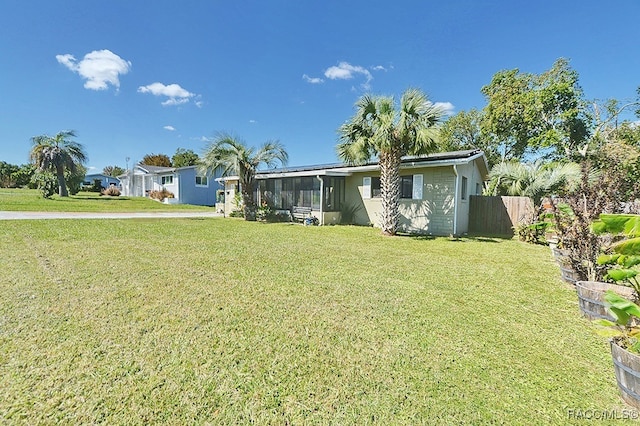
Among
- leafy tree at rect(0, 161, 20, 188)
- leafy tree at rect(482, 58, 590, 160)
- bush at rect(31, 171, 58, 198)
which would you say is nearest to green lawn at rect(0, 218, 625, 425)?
leafy tree at rect(482, 58, 590, 160)

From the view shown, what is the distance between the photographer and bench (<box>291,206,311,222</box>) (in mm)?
16438

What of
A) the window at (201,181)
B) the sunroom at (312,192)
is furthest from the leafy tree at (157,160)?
the sunroom at (312,192)

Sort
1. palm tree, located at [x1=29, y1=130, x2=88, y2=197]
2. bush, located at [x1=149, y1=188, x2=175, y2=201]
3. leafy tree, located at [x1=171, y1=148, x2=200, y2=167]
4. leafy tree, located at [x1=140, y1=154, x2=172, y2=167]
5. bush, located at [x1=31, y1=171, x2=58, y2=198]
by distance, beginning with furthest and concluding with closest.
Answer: leafy tree, located at [x1=140, y1=154, x2=172, y2=167]
leafy tree, located at [x1=171, y1=148, x2=200, y2=167]
bush, located at [x1=149, y1=188, x2=175, y2=201]
palm tree, located at [x1=29, y1=130, x2=88, y2=197]
bush, located at [x1=31, y1=171, x2=58, y2=198]

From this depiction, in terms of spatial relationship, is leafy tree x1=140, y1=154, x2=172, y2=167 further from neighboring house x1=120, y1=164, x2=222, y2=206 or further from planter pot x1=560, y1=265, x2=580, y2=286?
planter pot x1=560, y1=265, x2=580, y2=286

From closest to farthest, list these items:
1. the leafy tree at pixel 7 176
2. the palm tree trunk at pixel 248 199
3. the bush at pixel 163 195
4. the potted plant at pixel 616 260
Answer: the potted plant at pixel 616 260
the palm tree trunk at pixel 248 199
the bush at pixel 163 195
the leafy tree at pixel 7 176

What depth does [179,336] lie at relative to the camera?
11.0ft

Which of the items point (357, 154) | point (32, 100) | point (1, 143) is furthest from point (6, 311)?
point (1, 143)

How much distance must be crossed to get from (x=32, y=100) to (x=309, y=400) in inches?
1212

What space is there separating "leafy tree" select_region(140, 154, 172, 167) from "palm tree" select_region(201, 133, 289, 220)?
48008 millimetres

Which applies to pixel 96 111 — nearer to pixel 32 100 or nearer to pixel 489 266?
pixel 32 100

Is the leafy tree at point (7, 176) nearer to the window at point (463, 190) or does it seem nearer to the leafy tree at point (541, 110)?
the window at point (463, 190)

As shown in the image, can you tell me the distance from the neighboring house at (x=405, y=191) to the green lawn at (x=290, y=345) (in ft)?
20.1

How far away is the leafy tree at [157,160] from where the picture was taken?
185ft

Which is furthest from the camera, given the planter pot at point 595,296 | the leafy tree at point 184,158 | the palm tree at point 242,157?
the leafy tree at point 184,158
